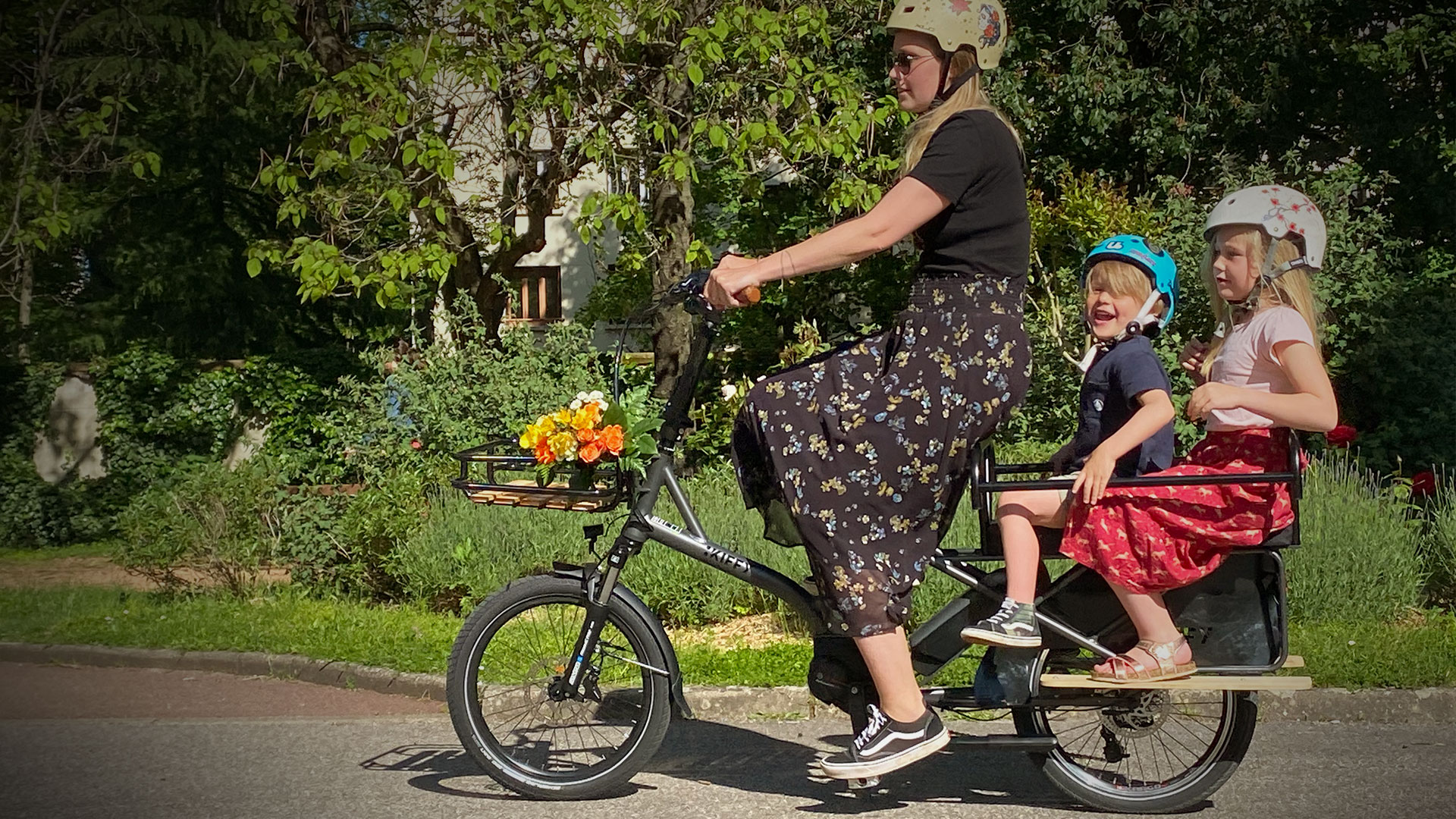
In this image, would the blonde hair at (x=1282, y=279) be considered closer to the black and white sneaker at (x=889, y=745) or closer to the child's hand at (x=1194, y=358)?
the child's hand at (x=1194, y=358)

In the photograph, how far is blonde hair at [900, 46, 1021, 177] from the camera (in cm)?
382

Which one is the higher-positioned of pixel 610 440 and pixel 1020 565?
pixel 610 440

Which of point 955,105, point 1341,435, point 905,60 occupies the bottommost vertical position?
point 1341,435

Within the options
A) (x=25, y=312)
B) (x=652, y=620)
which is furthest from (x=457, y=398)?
(x=25, y=312)

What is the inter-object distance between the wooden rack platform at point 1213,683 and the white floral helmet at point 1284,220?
3.69 feet

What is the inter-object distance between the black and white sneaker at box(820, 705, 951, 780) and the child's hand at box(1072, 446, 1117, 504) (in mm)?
765

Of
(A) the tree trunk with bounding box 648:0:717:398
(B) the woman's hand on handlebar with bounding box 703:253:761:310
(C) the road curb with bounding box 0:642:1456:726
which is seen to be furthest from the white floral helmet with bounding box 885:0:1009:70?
(A) the tree trunk with bounding box 648:0:717:398

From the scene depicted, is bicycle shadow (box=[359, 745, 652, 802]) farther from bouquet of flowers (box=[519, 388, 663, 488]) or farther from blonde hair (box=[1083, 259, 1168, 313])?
blonde hair (box=[1083, 259, 1168, 313])

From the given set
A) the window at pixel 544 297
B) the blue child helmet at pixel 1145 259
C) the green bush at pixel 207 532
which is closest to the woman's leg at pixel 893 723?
the blue child helmet at pixel 1145 259

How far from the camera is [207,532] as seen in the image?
8391 millimetres

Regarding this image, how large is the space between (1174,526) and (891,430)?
82 centimetres

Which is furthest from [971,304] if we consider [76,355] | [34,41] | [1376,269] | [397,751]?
[76,355]

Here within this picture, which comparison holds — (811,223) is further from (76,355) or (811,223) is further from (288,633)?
(76,355)

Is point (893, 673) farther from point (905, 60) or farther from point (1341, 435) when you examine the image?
point (1341, 435)
